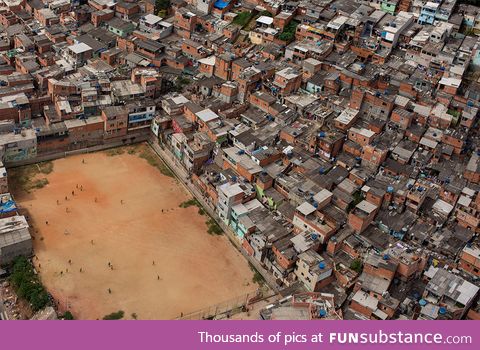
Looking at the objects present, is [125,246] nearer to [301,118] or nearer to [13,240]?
[13,240]

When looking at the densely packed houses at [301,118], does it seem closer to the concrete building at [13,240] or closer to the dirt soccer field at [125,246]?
the dirt soccer field at [125,246]

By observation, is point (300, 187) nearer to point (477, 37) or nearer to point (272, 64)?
point (272, 64)

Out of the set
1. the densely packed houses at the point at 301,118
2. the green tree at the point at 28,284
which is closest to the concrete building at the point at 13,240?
the green tree at the point at 28,284

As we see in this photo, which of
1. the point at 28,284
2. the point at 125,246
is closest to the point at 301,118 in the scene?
the point at 125,246

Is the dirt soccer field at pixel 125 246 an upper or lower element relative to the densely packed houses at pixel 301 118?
lower

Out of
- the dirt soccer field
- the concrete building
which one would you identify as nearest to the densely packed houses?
the dirt soccer field

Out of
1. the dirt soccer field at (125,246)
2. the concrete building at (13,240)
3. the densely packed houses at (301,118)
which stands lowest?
the dirt soccer field at (125,246)
